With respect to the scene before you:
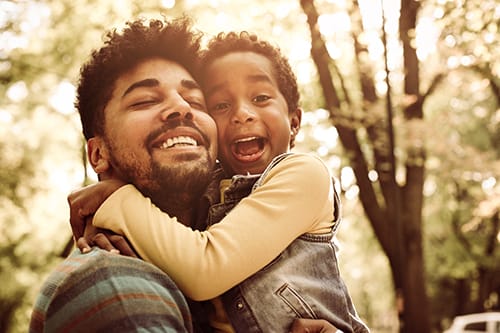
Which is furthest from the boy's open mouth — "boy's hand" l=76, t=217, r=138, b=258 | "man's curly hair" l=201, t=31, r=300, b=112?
"boy's hand" l=76, t=217, r=138, b=258

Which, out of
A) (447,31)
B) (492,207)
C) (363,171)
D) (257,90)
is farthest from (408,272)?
(257,90)

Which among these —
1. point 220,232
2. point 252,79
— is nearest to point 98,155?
point 220,232

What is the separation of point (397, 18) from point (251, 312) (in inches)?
343

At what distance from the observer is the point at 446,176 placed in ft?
43.1

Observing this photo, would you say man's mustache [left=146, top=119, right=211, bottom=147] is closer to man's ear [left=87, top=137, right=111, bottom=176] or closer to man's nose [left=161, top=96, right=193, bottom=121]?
man's nose [left=161, top=96, right=193, bottom=121]

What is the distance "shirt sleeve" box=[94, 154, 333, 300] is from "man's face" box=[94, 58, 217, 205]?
0.10m

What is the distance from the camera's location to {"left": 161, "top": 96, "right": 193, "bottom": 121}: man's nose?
229 cm

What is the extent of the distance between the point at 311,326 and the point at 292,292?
127 millimetres

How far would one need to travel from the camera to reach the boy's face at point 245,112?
273 centimetres

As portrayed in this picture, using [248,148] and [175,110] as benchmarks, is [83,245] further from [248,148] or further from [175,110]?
[248,148]

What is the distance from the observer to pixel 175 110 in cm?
230

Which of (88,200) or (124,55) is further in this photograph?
(124,55)

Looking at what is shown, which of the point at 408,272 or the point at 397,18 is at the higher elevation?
the point at 397,18

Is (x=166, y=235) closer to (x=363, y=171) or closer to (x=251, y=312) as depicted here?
(x=251, y=312)
